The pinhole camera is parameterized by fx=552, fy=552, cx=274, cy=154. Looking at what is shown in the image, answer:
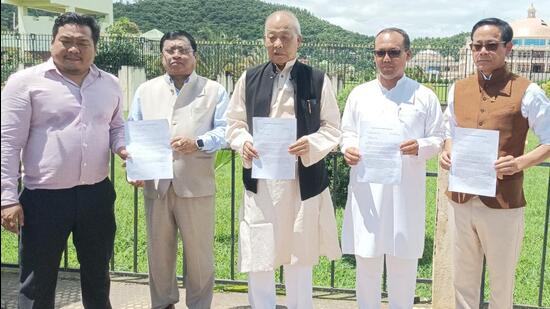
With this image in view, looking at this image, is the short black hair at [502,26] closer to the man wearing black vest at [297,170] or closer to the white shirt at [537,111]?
the white shirt at [537,111]

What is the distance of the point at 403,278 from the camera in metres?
3.51

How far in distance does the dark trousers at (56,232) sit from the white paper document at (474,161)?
2.04 metres

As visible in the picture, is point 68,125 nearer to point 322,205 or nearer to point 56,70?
point 56,70

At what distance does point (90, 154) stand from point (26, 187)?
391 mm

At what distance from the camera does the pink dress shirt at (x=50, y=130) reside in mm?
2912

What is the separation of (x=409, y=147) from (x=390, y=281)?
902 mm

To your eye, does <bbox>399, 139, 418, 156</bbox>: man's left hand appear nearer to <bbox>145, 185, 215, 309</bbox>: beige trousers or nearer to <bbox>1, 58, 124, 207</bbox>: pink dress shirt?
<bbox>145, 185, 215, 309</bbox>: beige trousers

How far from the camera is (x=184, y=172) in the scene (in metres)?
3.58

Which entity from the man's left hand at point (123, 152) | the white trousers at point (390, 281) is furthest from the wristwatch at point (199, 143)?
the white trousers at point (390, 281)

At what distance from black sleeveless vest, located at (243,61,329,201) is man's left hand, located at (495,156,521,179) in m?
1.04

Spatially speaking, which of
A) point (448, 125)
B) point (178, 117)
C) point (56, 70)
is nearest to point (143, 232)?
point (178, 117)

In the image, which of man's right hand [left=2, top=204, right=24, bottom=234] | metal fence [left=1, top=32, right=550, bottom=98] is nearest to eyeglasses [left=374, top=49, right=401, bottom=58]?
man's right hand [left=2, top=204, right=24, bottom=234]

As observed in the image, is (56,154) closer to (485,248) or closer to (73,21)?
(73,21)

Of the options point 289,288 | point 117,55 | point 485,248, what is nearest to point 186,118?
point 289,288
